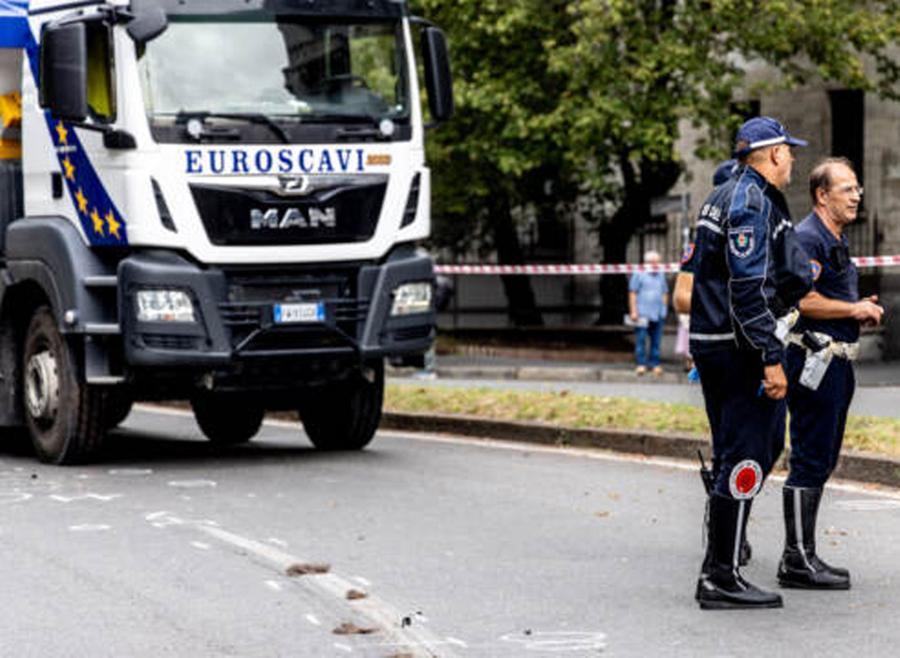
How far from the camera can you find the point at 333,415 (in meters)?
14.7

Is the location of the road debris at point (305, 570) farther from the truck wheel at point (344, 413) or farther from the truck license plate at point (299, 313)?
the truck wheel at point (344, 413)

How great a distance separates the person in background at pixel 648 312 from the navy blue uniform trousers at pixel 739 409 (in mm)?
17524

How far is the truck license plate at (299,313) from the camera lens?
13.1 m

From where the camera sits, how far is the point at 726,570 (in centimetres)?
804

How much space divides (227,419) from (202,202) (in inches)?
111

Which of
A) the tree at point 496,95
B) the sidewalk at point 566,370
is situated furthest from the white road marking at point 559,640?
the tree at point 496,95

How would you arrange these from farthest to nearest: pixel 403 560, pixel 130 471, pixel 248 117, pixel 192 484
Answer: pixel 130 471
pixel 248 117
pixel 192 484
pixel 403 560

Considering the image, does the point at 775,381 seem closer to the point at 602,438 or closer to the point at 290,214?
the point at 290,214

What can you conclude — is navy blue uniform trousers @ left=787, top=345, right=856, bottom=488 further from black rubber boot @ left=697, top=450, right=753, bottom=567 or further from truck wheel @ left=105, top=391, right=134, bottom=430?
truck wheel @ left=105, top=391, right=134, bottom=430

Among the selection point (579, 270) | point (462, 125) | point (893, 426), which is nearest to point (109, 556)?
point (893, 426)

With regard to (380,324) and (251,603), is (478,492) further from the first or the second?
(251,603)

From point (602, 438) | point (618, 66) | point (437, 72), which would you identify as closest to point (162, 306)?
point (437, 72)

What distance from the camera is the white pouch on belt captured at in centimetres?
859

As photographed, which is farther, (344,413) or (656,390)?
(656,390)
